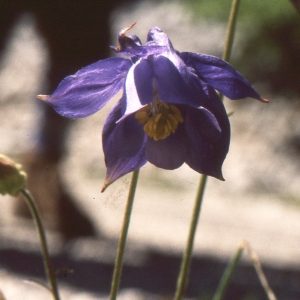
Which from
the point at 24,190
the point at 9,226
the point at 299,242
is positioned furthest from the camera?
the point at 299,242

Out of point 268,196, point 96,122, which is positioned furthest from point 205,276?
point 96,122

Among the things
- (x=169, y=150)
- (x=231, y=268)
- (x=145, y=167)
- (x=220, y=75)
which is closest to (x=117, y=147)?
(x=169, y=150)

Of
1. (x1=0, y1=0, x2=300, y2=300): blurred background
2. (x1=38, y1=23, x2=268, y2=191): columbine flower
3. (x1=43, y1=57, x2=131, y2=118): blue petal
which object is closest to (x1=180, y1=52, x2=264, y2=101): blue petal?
(x1=38, y1=23, x2=268, y2=191): columbine flower

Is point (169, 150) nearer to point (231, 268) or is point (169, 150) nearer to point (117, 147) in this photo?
point (117, 147)

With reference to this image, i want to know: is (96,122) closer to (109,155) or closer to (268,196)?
(268,196)

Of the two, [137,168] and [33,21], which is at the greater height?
[33,21]

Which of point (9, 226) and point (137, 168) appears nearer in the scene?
point (137, 168)
